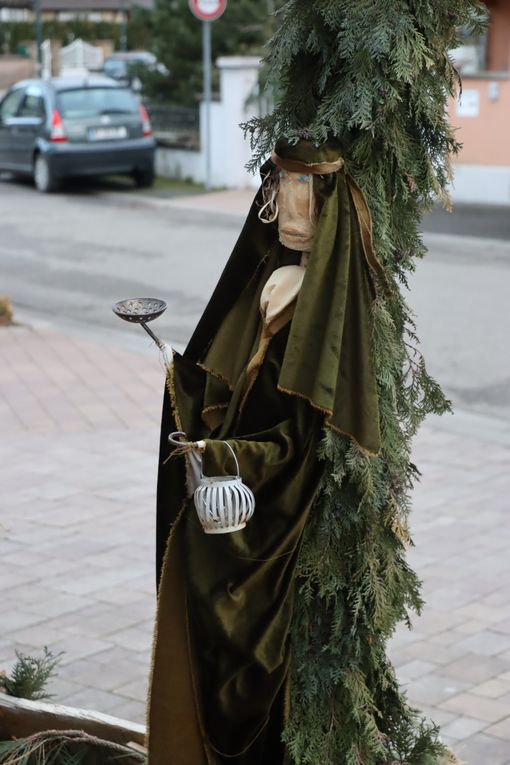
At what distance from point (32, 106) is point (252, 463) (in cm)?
1632

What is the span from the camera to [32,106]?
712 inches

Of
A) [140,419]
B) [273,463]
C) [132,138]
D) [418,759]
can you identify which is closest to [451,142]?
Result: [273,463]

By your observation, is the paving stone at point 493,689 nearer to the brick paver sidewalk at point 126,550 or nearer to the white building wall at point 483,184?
the brick paver sidewalk at point 126,550

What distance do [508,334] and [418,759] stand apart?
6777 millimetres

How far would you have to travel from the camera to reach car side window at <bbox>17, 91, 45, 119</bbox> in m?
17.8

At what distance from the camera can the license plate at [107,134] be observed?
57.0 ft

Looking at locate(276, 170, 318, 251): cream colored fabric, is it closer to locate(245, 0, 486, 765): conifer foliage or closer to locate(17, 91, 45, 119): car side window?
locate(245, 0, 486, 765): conifer foliage

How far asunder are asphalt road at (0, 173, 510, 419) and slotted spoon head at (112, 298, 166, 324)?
513 cm

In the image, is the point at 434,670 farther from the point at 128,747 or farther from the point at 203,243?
the point at 203,243

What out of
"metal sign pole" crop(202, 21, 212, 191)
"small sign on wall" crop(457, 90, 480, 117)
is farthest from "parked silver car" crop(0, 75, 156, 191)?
"small sign on wall" crop(457, 90, 480, 117)

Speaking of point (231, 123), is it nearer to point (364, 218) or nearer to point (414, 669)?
point (414, 669)

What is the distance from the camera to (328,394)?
262 centimetres

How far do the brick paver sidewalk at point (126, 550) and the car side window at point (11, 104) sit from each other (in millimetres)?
11030

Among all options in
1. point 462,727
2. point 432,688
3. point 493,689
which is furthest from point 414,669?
point 462,727
